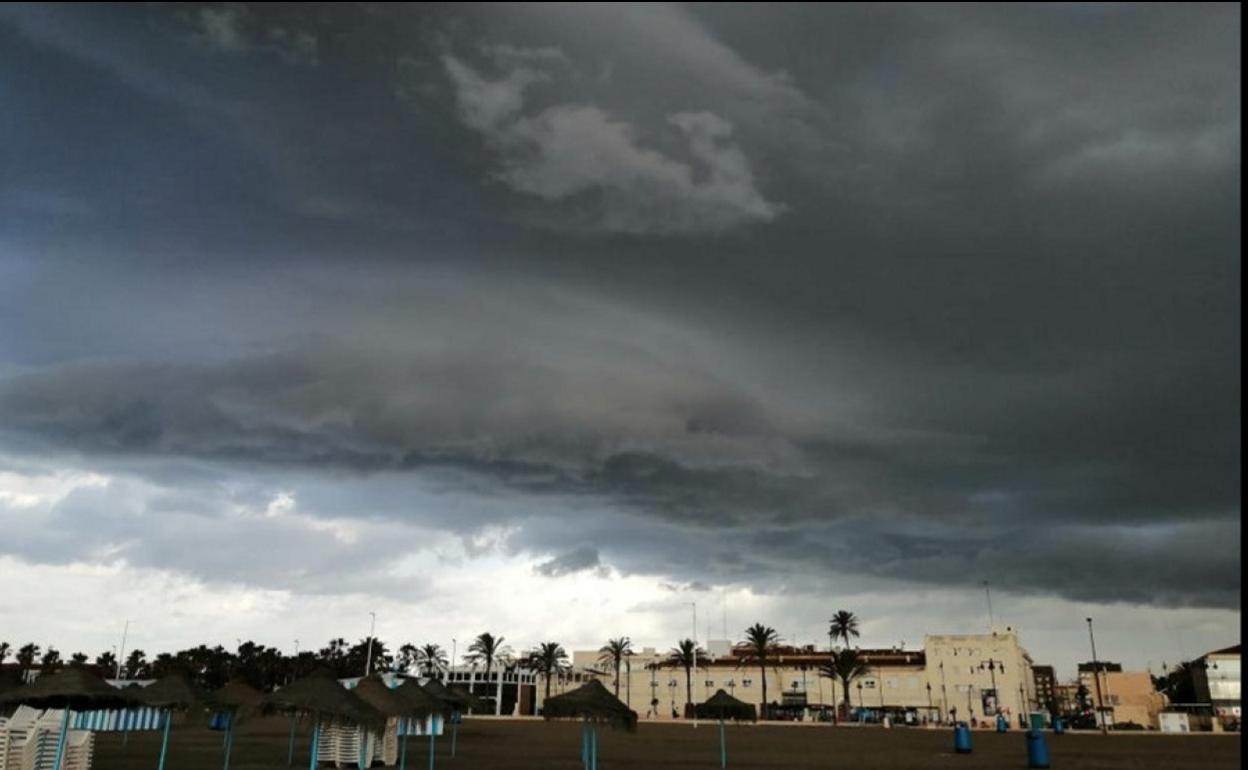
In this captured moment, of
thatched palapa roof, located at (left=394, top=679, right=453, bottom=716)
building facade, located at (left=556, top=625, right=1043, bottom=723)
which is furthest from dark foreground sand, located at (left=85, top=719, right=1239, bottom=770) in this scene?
building facade, located at (left=556, top=625, right=1043, bottom=723)

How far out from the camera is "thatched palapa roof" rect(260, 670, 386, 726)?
69.5 ft

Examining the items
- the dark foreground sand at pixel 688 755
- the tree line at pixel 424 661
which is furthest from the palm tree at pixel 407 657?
the dark foreground sand at pixel 688 755

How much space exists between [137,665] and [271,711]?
153 meters

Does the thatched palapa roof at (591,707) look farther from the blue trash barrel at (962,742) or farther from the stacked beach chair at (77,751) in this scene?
the blue trash barrel at (962,742)

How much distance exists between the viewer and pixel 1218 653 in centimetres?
11731

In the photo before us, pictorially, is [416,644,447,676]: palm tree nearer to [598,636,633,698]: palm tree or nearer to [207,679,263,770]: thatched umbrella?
[598,636,633,698]: palm tree

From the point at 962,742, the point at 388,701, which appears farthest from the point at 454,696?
the point at 962,742

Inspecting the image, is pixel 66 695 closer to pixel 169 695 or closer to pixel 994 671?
pixel 169 695

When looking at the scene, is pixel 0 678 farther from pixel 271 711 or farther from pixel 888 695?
pixel 888 695

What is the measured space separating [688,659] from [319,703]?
3703 inches

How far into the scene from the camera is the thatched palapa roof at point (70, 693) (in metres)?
19.6

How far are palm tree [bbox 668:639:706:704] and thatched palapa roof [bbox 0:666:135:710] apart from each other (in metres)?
92.5

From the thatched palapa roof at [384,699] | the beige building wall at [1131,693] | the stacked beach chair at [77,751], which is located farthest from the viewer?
the beige building wall at [1131,693]

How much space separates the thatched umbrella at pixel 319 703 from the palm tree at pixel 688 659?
9027 cm
